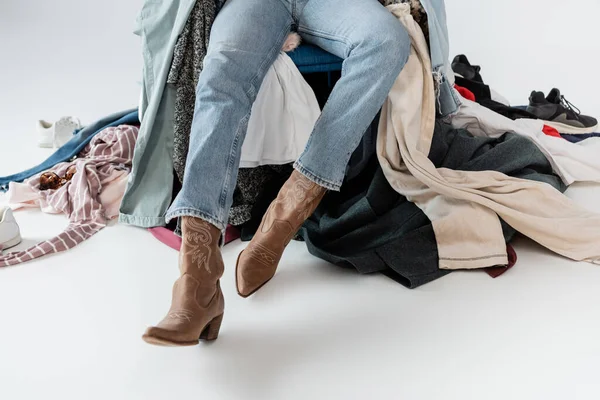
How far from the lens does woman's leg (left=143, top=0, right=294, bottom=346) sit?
1490 millimetres

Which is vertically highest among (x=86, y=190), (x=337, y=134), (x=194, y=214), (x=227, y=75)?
(x=227, y=75)

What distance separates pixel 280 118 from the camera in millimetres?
2105

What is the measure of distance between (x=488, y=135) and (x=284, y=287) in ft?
3.29

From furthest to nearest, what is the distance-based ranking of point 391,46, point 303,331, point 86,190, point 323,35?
point 86,190
point 323,35
point 391,46
point 303,331

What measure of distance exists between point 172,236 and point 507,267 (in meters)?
1.03

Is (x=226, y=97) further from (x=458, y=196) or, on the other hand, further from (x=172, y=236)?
(x=458, y=196)

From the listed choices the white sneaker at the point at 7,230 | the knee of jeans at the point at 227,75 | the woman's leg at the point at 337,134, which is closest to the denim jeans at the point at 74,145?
the white sneaker at the point at 7,230

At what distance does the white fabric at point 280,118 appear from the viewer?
6.75ft

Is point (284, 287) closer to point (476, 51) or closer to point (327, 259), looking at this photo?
point (327, 259)

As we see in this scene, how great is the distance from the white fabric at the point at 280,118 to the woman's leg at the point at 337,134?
23 centimetres

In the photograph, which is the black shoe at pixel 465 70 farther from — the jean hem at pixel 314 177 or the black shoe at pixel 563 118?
the jean hem at pixel 314 177

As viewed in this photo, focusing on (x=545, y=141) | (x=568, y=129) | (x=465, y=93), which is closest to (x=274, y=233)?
(x=545, y=141)

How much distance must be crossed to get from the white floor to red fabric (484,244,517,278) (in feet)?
0.07

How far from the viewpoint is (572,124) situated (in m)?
2.79
